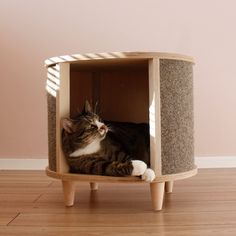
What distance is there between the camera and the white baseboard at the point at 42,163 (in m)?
1.97

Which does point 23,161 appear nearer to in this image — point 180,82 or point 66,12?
point 66,12

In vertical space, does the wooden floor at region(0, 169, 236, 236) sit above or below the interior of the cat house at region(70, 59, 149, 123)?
below

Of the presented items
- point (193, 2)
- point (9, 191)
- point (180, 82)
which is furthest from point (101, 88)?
point (193, 2)

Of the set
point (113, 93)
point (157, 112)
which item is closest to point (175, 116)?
point (157, 112)

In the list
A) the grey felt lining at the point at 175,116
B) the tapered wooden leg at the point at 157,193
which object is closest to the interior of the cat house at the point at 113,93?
the grey felt lining at the point at 175,116

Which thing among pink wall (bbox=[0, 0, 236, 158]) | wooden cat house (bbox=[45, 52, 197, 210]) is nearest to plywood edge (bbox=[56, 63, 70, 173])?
wooden cat house (bbox=[45, 52, 197, 210])

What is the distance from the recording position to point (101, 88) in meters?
1.61

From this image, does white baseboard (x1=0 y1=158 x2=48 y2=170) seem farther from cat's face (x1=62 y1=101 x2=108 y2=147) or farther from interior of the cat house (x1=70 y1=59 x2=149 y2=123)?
cat's face (x1=62 y1=101 x2=108 y2=147)

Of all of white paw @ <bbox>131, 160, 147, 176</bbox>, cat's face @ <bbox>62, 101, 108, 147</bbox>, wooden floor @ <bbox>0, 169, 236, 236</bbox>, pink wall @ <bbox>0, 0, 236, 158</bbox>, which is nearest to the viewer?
wooden floor @ <bbox>0, 169, 236, 236</bbox>

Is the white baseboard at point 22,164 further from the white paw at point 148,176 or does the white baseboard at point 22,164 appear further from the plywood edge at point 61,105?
the white paw at point 148,176

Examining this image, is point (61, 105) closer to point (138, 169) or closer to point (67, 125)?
point (67, 125)

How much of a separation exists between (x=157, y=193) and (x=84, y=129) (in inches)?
13.3

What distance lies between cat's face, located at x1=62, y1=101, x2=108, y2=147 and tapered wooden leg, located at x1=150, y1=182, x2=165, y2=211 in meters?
0.26

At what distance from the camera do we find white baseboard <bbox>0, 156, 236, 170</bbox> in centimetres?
197
